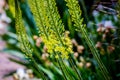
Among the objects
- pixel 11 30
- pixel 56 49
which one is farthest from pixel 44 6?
pixel 11 30

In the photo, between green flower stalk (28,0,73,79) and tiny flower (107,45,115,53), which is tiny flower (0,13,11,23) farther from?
green flower stalk (28,0,73,79)

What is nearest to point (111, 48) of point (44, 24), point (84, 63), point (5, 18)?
point (84, 63)

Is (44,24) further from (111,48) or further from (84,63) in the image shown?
(84,63)

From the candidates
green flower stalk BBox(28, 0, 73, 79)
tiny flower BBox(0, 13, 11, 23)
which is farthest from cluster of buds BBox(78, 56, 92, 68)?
tiny flower BBox(0, 13, 11, 23)

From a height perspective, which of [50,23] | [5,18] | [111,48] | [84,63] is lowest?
[84,63]

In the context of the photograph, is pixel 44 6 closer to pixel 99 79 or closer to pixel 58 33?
pixel 58 33

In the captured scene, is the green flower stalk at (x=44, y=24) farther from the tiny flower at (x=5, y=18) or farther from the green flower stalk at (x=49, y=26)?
the tiny flower at (x=5, y=18)

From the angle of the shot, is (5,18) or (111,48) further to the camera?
(5,18)

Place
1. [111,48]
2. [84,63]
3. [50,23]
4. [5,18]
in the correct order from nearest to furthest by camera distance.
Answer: [50,23] → [111,48] → [84,63] → [5,18]

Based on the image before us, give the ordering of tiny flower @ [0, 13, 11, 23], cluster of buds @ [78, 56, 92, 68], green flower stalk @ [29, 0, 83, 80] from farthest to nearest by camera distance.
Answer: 1. tiny flower @ [0, 13, 11, 23]
2. cluster of buds @ [78, 56, 92, 68]
3. green flower stalk @ [29, 0, 83, 80]

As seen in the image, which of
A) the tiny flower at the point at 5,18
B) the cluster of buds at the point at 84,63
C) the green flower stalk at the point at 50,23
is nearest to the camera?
the green flower stalk at the point at 50,23

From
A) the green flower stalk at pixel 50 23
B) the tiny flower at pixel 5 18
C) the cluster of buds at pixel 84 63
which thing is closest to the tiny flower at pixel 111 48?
the cluster of buds at pixel 84 63

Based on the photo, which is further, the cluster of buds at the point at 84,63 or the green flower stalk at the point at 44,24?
the cluster of buds at the point at 84,63
